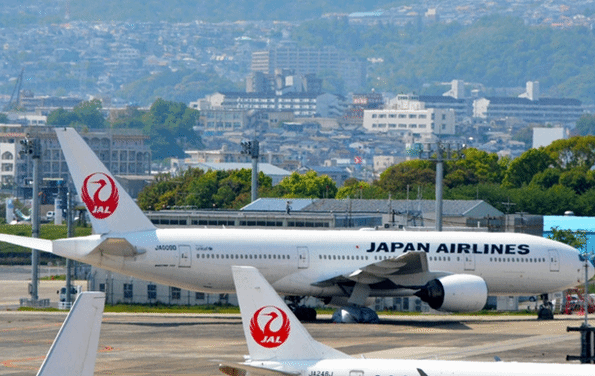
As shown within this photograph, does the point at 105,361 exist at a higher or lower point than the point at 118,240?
lower

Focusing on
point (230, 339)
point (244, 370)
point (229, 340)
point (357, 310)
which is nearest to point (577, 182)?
point (357, 310)

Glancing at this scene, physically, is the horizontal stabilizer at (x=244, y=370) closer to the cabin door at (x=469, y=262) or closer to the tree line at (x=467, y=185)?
the cabin door at (x=469, y=262)

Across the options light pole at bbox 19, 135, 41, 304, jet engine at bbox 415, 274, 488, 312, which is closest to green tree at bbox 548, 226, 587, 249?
light pole at bbox 19, 135, 41, 304

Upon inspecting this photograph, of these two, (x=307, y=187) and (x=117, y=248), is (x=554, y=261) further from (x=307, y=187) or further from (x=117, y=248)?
(x=307, y=187)

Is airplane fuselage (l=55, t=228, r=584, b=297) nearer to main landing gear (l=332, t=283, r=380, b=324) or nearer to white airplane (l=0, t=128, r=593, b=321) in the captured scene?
white airplane (l=0, t=128, r=593, b=321)

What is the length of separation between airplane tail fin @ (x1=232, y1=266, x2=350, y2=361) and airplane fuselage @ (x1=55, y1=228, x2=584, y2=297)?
24720 mm

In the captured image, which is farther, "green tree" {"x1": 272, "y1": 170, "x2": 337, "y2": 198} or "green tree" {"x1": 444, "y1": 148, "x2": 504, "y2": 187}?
"green tree" {"x1": 272, "y1": 170, "x2": 337, "y2": 198}

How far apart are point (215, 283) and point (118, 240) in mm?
4548

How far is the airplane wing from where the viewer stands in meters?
54.0

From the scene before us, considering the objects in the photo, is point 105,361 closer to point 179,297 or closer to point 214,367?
point 214,367

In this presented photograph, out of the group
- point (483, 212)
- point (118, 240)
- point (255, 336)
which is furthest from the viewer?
point (483, 212)

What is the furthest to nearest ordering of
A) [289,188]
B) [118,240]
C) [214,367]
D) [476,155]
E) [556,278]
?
[476,155]
[289,188]
[556,278]
[118,240]
[214,367]

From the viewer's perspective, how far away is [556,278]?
194 feet

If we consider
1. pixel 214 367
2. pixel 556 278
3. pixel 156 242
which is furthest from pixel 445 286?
pixel 214 367
